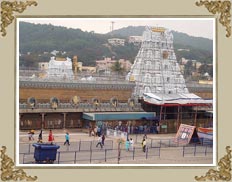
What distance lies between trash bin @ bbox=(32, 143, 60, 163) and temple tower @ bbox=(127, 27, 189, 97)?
2.48m

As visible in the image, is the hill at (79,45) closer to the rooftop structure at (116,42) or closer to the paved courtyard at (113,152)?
the rooftop structure at (116,42)

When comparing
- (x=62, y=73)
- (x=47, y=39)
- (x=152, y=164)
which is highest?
(x=47, y=39)

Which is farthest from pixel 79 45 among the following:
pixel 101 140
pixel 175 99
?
pixel 175 99

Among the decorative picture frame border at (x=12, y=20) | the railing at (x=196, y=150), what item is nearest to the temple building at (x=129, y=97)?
the railing at (x=196, y=150)

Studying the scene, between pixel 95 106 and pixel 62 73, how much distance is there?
105 cm

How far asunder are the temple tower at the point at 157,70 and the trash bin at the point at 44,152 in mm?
2480

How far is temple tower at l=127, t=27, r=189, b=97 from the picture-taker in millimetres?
11820

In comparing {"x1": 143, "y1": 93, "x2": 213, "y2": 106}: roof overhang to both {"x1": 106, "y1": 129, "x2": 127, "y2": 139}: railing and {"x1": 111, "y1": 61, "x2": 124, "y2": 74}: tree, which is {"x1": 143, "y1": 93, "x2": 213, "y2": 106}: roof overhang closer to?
{"x1": 111, "y1": 61, "x2": 124, "y2": 74}: tree

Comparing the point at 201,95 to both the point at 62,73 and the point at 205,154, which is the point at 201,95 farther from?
the point at 62,73

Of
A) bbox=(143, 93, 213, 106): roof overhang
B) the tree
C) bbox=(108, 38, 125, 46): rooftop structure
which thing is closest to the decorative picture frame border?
bbox=(143, 93, 213, 106): roof overhang

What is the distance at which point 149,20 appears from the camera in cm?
1080

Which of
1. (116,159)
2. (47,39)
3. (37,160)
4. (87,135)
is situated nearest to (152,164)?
(116,159)

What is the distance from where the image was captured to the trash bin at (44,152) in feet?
34.4

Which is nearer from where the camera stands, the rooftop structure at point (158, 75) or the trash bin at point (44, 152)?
the trash bin at point (44, 152)
